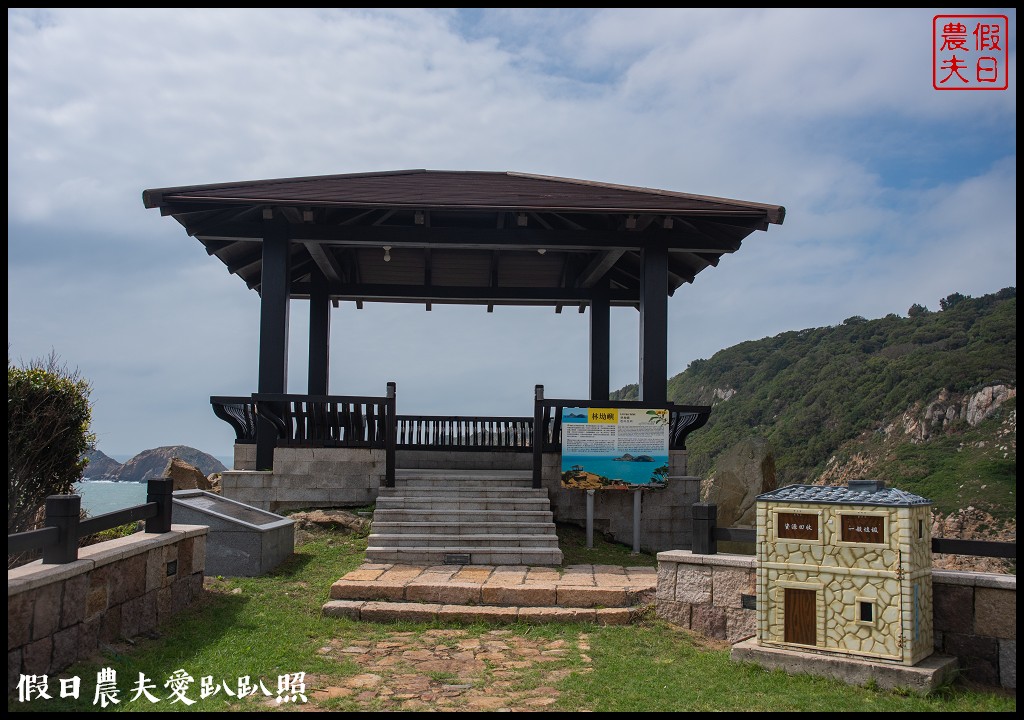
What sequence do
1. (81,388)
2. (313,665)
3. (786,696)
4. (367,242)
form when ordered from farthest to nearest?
1. (367,242)
2. (81,388)
3. (313,665)
4. (786,696)

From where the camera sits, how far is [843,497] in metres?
6.19

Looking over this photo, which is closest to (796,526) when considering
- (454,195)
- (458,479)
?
(458,479)

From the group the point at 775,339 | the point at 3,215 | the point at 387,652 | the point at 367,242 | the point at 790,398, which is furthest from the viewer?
the point at 775,339

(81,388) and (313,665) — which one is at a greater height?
(81,388)

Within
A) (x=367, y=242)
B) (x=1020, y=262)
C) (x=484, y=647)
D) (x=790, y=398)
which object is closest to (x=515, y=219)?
(x=367, y=242)

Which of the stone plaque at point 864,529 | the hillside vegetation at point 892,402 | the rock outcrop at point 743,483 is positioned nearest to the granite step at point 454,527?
the rock outcrop at point 743,483

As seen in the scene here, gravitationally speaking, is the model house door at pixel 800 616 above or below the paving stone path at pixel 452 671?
above

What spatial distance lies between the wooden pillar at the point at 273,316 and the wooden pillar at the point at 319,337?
3246mm

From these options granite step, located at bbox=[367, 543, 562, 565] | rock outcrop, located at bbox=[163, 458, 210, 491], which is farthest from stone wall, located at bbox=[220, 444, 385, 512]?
rock outcrop, located at bbox=[163, 458, 210, 491]

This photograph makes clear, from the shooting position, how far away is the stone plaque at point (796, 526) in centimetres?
623

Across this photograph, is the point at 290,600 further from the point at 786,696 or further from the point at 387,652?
the point at 786,696

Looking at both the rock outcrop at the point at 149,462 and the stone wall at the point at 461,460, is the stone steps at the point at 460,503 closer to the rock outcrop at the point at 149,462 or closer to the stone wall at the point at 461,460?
the stone wall at the point at 461,460

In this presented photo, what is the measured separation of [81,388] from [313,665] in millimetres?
5756

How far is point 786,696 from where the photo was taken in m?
5.54
